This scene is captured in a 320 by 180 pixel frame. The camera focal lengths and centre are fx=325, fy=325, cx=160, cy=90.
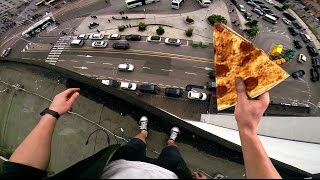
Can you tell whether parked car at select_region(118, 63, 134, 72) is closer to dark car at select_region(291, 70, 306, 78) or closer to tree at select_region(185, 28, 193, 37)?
tree at select_region(185, 28, 193, 37)

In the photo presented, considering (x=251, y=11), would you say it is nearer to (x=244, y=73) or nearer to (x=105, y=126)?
(x=105, y=126)

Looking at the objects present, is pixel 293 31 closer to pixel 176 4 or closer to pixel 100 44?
pixel 176 4

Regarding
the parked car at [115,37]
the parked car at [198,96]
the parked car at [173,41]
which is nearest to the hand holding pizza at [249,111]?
the parked car at [198,96]

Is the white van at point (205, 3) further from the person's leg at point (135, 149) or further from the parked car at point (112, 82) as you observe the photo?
the person's leg at point (135, 149)

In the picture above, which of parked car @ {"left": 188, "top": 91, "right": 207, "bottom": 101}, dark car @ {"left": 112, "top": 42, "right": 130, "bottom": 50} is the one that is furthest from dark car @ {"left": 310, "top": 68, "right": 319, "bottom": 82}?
dark car @ {"left": 112, "top": 42, "right": 130, "bottom": 50}

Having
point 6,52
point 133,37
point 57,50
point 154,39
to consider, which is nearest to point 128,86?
point 133,37

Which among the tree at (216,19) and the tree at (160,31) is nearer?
the tree at (160,31)
